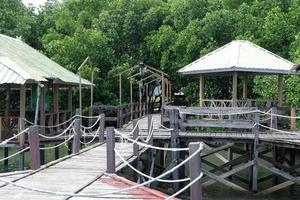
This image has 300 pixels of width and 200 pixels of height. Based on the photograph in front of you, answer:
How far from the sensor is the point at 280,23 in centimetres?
2812

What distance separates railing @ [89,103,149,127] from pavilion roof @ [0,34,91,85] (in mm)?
1387

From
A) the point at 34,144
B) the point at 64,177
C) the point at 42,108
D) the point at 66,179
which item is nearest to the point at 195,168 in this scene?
the point at 66,179

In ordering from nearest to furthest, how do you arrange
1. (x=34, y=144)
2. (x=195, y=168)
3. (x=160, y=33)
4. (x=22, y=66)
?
(x=195, y=168), (x=34, y=144), (x=22, y=66), (x=160, y=33)

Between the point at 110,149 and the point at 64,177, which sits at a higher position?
the point at 110,149

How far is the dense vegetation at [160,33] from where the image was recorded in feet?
93.8

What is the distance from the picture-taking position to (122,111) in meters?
20.8

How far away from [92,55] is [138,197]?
22313 mm

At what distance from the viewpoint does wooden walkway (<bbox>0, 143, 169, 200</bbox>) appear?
784 cm

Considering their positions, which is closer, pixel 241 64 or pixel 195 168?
pixel 195 168

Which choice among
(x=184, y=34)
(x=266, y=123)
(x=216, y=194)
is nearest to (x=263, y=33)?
(x=184, y=34)

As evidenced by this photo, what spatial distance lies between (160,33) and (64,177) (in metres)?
22.1

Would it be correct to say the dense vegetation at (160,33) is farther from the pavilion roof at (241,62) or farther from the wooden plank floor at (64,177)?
the wooden plank floor at (64,177)

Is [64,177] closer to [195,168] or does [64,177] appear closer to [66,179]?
[66,179]

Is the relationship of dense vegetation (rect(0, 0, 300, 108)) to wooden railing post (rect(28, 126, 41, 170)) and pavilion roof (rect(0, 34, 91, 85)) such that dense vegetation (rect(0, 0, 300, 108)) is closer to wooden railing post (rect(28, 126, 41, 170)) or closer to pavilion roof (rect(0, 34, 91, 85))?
pavilion roof (rect(0, 34, 91, 85))
